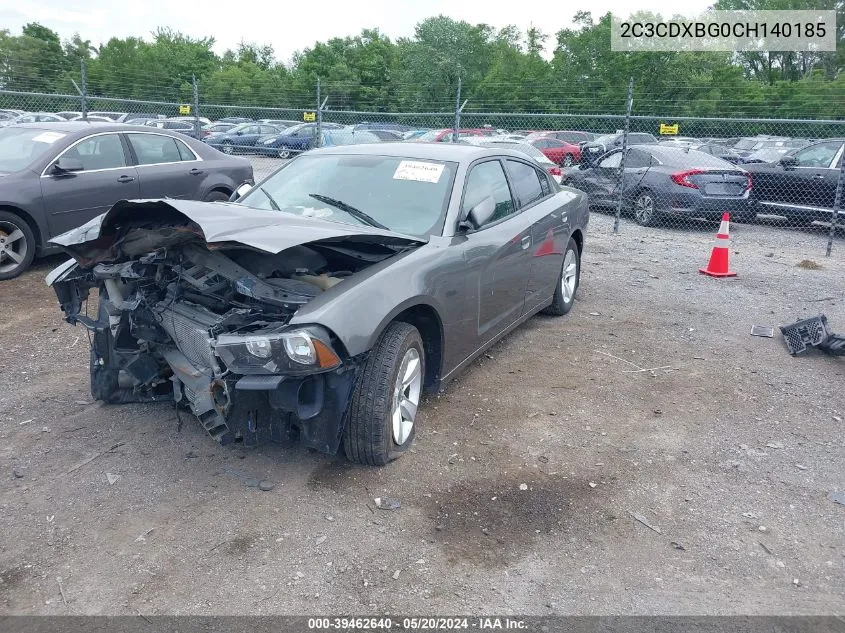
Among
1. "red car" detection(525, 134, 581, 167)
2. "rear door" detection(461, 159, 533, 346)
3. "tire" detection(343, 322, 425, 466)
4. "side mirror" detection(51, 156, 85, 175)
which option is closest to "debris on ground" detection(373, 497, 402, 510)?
"tire" detection(343, 322, 425, 466)

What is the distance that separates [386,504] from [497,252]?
2006mm

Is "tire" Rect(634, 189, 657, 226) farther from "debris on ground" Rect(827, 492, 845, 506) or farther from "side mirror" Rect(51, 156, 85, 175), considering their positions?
"debris on ground" Rect(827, 492, 845, 506)

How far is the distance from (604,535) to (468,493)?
2.29 ft

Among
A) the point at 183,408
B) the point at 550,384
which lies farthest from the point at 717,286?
the point at 183,408

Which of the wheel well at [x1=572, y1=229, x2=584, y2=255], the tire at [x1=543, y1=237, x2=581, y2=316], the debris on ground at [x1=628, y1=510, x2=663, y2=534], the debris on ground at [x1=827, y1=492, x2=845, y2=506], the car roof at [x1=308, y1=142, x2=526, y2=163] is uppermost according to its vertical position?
the car roof at [x1=308, y1=142, x2=526, y2=163]

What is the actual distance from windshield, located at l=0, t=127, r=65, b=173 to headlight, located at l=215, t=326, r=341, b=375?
5.41 metres

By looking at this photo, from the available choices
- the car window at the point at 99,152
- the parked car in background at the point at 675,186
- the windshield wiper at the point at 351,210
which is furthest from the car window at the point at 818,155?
the car window at the point at 99,152

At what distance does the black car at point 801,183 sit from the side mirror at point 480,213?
888 centimetres

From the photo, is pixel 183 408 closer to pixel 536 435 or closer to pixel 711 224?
pixel 536 435

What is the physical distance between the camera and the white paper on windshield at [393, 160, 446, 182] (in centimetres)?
487

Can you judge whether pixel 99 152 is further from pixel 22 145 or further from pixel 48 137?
pixel 22 145

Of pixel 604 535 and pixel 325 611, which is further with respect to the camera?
pixel 604 535

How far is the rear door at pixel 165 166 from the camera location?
8.38 m

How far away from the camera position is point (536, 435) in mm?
4418
